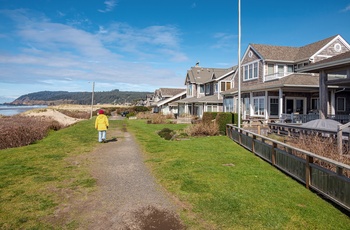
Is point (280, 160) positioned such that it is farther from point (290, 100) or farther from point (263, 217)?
point (290, 100)

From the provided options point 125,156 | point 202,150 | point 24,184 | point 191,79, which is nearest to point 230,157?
point 202,150

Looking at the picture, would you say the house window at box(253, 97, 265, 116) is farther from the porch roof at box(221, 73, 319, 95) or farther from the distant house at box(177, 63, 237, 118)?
the distant house at box(177, 63, 237, 118)

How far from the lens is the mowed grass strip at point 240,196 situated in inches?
183

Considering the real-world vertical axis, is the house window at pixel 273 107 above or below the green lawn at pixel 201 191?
above

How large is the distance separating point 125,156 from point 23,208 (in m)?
5.65

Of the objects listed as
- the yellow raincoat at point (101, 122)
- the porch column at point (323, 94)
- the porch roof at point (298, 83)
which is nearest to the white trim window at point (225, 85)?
the porch roof at point (298, 83)

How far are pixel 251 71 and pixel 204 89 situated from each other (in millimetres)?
16444

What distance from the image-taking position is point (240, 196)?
230 inches

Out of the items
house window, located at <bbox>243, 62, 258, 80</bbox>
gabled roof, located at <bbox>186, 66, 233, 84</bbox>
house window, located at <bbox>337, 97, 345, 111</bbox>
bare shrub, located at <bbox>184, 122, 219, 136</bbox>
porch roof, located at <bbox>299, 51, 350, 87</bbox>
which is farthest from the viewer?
gabled roof, located at <bbox>186, 66, 233, 84</bbox>

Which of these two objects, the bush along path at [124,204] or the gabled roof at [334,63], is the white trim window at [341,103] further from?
the bush along path at [124,204]

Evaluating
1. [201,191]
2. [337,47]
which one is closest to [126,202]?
[201,191]

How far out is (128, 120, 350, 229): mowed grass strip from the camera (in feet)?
15.2

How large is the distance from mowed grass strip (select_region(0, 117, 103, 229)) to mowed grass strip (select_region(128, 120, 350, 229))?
2.48m

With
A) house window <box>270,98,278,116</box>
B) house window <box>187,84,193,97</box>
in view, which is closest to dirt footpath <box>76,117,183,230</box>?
house window <box>270,98,278,116</box>
